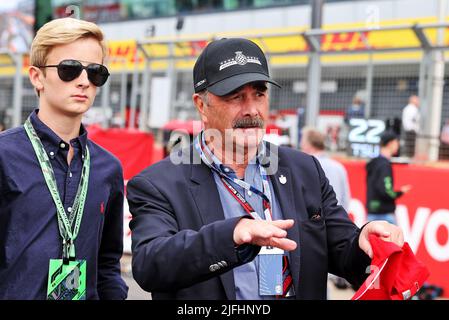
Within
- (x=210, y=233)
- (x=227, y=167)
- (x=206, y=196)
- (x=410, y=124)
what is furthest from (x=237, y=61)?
(x=410, y=124)

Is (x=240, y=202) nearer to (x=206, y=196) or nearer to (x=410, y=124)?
(x=206, y=196)

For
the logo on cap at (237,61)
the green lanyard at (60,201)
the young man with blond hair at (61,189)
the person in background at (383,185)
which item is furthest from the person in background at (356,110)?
the logo on cap at (237,61)

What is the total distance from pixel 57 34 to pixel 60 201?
70cm

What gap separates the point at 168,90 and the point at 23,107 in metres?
2.39

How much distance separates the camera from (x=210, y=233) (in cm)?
207

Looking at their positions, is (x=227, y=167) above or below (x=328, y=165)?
above

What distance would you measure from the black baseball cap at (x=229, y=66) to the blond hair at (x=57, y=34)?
702mm

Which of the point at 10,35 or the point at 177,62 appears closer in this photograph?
the point at 177,62

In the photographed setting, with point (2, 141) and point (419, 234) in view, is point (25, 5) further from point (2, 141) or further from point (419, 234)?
point (2, 141)

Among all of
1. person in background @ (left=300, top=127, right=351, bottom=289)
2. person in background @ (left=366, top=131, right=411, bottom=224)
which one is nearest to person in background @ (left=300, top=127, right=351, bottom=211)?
person in background @ (left=300, top=127, right=351, bottom=289)

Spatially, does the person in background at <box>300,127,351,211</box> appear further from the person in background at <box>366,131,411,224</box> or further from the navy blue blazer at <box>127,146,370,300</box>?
A: the navy blue blazer at <box>127,146,370,300</box>
